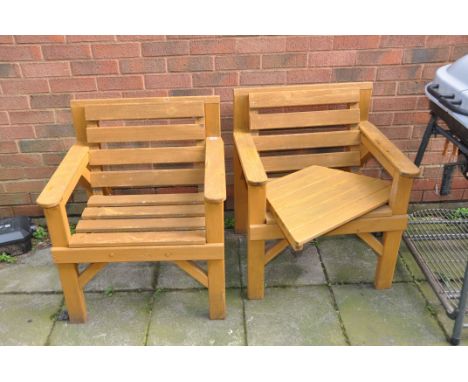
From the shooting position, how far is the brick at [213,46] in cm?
280

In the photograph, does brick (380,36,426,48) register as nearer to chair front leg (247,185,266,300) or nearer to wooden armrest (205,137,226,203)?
wooden armrest (205,137,226,203)

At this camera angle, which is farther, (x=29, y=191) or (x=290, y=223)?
(x=29, y=191)

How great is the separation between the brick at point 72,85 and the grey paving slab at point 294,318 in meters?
1.72

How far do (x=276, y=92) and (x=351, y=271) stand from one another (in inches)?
48.6

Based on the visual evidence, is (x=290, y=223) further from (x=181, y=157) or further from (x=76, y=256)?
(x=76, y=256)

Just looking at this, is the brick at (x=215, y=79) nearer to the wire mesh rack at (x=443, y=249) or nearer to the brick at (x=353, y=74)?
the brick at (x=353, y=74)

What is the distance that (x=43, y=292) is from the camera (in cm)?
268

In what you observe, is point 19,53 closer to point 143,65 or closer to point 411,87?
point 143,65

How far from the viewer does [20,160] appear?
3.13m

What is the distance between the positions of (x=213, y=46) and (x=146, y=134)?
73 centimetres

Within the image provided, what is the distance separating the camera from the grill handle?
2018mm

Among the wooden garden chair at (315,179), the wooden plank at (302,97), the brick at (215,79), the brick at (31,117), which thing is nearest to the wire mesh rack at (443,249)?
the wooden garden chair at (315,179)

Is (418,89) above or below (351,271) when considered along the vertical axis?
above

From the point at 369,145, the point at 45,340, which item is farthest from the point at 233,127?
the point at 45,340
